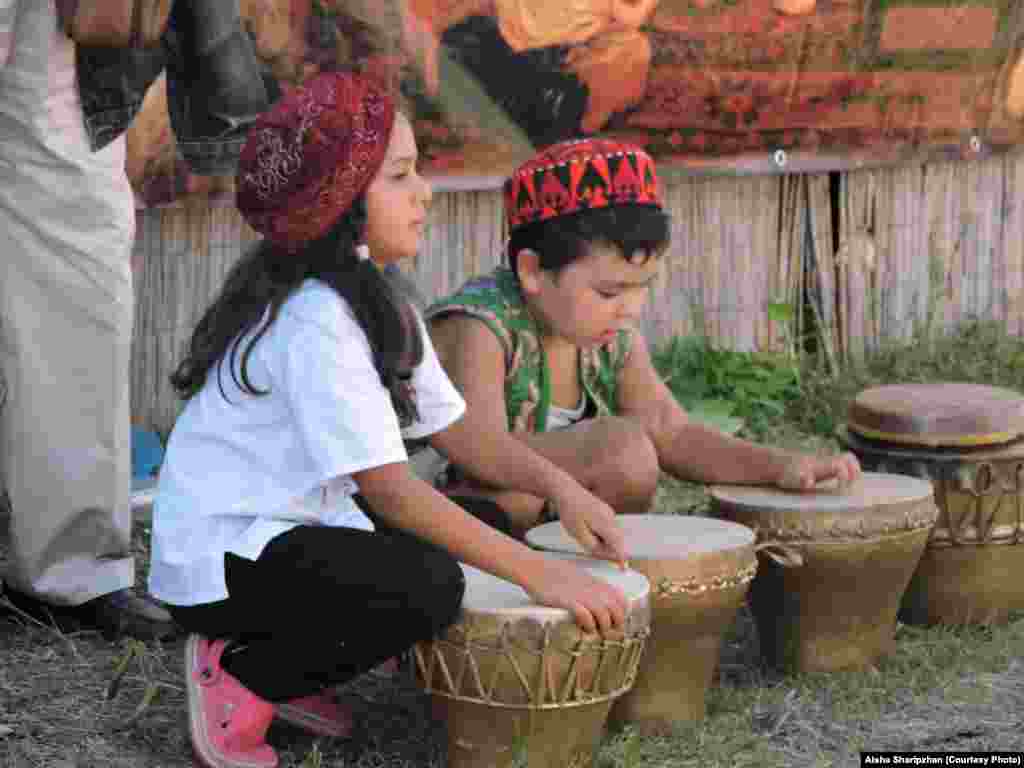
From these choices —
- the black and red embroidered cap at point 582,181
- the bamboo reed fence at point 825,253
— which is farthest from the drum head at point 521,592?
the bamboo reed fence at point 825,253

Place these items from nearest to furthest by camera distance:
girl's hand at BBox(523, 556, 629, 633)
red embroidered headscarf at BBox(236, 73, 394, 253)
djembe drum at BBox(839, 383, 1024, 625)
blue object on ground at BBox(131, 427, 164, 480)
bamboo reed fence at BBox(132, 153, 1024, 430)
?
girl's hand at BBox(523, 556, 629, 633), red embroidered headscarf at BBox(236, 73, 394, 253), djembe drum at BBox(839, 383, 1024, 625), blue object on ground at BBox(131, 427, 164, 480), bamboo reed fence at BBox(132, 153, 1024, 430)

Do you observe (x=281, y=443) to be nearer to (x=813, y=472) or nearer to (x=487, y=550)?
(x=487, y=550)

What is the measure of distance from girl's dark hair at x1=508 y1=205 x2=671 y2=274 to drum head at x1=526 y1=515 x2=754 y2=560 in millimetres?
514

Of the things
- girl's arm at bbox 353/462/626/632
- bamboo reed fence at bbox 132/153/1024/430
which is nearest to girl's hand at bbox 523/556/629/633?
girl's arm at bbox 353/462/626/632

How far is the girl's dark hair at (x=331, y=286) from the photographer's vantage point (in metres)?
2.82

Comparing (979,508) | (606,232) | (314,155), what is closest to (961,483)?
(979,508)

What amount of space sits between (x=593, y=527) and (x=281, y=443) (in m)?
0.55

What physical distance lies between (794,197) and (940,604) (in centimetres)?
224

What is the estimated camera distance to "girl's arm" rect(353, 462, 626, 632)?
107 inches

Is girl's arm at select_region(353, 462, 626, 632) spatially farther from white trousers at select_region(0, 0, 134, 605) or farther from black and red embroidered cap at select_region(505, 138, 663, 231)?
white trousers at select_region(0, 0, 134, 605)

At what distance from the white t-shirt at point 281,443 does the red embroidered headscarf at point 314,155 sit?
0.12 meters

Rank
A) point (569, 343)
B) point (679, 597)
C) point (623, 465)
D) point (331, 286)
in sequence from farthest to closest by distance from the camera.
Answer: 1. point (569, 343)
2. point (623, 465)
3. point (679, 597)
4. point (331, 286)

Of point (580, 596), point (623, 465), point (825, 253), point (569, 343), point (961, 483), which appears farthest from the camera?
point (825, 253)

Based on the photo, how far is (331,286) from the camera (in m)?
2.83
